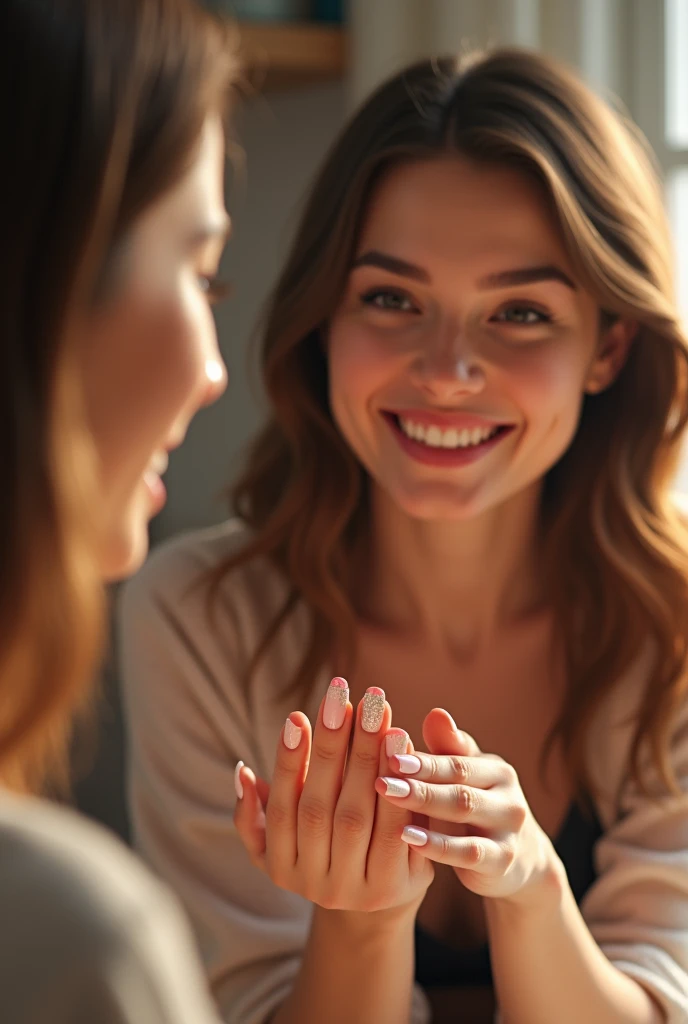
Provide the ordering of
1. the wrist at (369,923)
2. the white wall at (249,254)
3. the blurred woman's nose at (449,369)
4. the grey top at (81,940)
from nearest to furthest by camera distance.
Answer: the grey top at (81,940)
the wrist at (369,923)
the blurred woman's nose at (449,369)
the white wall at (249,254)

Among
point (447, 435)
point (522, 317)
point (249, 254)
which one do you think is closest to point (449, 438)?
point (447, 435)

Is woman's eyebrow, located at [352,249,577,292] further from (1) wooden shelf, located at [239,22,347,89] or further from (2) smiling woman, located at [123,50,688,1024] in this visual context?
(1) wooden shelf, located at [239,22,347,89]

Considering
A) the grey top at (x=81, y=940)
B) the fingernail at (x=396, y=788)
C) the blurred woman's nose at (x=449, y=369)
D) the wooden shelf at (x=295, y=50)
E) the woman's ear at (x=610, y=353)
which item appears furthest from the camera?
the wooden shelf at (x=295, y=50)

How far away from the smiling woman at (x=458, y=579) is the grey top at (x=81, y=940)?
0.56 metres

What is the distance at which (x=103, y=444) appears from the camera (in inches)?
27.3

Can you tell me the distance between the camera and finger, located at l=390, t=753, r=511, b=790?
3.44 feet

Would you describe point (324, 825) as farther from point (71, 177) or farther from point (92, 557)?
point (71, 177)

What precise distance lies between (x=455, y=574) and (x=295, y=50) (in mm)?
926

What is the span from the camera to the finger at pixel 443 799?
1.03 metres

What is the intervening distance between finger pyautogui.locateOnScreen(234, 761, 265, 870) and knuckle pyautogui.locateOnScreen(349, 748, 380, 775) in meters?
0.10

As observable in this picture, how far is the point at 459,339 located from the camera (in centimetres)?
130

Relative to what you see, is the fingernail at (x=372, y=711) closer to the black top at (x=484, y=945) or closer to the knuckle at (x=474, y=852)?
the knuckle at (x=474, y=852)

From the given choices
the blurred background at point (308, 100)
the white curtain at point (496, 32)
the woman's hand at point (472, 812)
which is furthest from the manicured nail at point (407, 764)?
the white curtain at point (496, 32)

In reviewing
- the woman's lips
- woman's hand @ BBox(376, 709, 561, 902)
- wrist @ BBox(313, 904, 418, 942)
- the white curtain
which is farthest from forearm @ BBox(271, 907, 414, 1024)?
the white curtain
